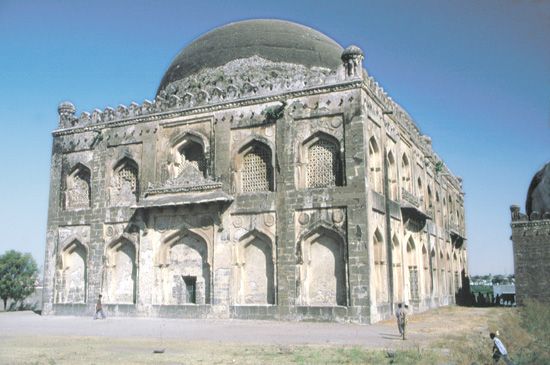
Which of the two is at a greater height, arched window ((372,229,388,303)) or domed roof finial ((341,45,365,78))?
domed roof finial ((341,45,365,78))

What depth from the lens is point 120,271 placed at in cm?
2384

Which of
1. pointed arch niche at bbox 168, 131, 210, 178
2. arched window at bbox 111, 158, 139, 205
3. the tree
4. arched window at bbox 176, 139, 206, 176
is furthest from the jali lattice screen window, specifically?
the tree

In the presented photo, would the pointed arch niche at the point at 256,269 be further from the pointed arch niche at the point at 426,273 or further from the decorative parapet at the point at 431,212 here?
the decorative parapet at the point at 431,212

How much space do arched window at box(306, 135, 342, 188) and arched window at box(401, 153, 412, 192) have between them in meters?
6.77

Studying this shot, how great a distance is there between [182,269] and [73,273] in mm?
5828

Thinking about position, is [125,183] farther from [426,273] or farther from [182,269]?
[426,273]

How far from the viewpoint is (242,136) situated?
73.0ft

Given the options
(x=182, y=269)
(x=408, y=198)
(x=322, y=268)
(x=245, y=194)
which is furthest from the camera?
(x=408, y=198)

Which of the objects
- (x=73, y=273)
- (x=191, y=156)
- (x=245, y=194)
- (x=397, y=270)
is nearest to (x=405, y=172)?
(x=397, y=270)

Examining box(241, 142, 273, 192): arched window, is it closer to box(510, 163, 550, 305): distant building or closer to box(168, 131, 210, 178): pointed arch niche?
box(168, 131, 210, 178): pointed arch niche

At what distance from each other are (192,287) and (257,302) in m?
3.10

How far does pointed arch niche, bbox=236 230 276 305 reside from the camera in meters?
20.9

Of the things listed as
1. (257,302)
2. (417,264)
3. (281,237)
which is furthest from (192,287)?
(417,264)

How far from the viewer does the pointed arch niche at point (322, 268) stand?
65.1ft
